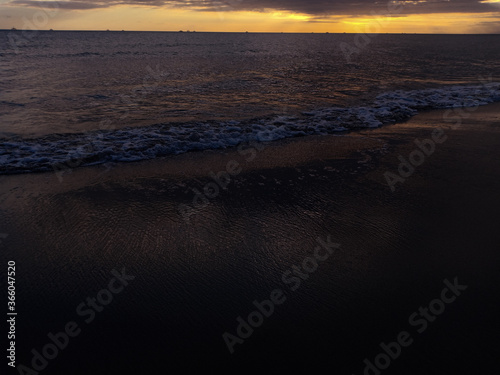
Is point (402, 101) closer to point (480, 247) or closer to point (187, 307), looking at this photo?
point (480, 247)

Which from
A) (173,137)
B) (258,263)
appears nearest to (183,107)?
(173,137)

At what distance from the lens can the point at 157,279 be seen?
4.59 m

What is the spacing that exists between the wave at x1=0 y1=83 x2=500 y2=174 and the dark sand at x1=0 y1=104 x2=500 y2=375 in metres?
0.82

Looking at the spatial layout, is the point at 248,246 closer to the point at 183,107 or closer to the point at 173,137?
the point at 173,137

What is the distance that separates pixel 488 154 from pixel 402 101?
8153 millimetres

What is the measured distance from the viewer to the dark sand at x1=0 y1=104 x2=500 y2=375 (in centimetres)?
357

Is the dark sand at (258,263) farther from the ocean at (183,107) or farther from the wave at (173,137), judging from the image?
the ocean at (183,107)

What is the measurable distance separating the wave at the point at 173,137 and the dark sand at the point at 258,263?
82 cm

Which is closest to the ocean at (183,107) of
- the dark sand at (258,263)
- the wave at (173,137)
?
the wave at (173,137)

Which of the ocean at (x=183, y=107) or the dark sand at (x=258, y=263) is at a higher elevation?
the dark sand at (x=258, y=263)

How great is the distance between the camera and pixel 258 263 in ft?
16.1

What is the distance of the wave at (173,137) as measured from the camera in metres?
8.96

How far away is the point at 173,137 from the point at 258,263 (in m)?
6.75

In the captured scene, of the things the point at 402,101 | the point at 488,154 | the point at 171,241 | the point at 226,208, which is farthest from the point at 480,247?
the point at 402,101
